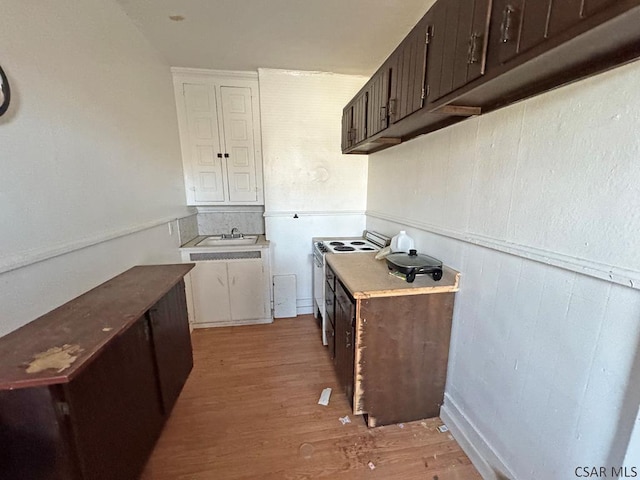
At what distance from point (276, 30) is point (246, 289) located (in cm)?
233

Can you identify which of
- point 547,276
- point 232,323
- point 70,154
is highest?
point 70,154

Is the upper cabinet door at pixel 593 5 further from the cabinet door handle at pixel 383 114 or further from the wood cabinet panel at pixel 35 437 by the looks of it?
the wood cabinet panel at pixel 35 437

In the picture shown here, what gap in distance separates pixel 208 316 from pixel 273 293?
0.72 metres

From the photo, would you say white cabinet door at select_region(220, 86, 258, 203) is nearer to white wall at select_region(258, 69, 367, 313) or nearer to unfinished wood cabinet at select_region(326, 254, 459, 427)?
white wall at select_region(258, 69, 367, 313)

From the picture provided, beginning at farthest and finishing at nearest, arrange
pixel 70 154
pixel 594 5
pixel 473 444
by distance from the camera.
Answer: pixel 473 444 < pixel 70 154 < pixel 594 5

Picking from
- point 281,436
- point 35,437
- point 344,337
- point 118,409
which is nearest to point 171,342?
point 118,409

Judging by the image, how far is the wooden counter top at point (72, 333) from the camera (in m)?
0.77

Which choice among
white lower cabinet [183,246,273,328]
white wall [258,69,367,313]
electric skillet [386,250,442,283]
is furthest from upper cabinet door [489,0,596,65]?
white lower cabinet [183,246,273,328]

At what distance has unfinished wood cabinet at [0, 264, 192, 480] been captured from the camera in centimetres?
80

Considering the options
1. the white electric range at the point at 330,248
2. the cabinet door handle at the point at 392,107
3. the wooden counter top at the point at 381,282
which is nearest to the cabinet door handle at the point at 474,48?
the cabinet door handle at the point at 392,107

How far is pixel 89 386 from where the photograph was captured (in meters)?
0.92

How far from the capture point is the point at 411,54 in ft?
4.79

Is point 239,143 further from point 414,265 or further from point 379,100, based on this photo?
point 414,265

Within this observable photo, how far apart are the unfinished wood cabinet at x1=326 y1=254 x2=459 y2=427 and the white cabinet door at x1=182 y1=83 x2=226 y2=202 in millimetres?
2018
